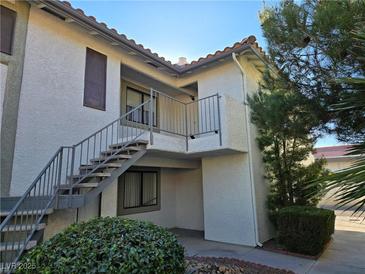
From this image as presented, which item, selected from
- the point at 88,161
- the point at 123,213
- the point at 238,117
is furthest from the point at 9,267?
the point at 238,117

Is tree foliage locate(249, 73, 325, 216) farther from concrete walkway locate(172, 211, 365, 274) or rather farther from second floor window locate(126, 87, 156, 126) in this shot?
second floor window locate(126, 87, 156, 126)

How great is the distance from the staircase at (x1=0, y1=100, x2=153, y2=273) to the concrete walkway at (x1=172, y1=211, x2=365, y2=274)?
349 centimetres

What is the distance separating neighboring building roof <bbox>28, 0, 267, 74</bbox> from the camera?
20.1ft

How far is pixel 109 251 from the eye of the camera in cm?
313

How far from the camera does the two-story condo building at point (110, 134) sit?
546cm

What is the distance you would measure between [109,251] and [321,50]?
16.0 feet

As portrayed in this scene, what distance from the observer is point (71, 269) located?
9.85 feet

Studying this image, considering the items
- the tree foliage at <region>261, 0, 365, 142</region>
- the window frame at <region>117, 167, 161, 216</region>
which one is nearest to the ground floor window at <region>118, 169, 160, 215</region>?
the window frame at <region>117, 167, 161, 216</region>

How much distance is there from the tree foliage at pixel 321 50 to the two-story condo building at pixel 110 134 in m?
A: 2.65

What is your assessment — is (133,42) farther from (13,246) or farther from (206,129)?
(13,246)

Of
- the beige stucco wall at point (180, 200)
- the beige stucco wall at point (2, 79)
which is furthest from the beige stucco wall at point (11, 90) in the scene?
the beige stucco wall at point (180, 200)

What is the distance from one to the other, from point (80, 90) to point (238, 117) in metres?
5.03

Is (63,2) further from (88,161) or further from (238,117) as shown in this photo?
(238,117)

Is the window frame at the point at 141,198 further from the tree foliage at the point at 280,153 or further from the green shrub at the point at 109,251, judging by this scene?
the green shrub at the point at 109,251
